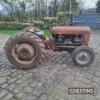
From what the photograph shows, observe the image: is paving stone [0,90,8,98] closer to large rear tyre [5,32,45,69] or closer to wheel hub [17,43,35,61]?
large rear tyre [5,32,45,69]

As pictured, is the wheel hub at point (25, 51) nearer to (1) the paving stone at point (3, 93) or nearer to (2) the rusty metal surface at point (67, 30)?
(2) the rusty metal surface at point (67, 30)

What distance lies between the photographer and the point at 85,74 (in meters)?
5.91

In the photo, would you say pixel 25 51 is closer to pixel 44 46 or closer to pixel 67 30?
pixel 44 46

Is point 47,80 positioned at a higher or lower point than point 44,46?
lower

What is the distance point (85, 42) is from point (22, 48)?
2024 millimetres

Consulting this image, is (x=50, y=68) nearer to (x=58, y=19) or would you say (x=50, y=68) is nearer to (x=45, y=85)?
(x=45, y=85)

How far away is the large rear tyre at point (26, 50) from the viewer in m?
6.35

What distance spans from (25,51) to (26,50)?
1.9 inches

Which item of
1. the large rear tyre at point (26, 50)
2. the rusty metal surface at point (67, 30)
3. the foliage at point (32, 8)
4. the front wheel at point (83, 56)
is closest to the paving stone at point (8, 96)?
the large rear tyre at point (26, 50)

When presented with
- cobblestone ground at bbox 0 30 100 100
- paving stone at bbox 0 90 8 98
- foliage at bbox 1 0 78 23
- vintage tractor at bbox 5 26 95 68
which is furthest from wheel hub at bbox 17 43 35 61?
foliage at bbox 1 0 78 23

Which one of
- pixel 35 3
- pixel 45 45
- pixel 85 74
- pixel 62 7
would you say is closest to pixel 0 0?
pixel 35 3

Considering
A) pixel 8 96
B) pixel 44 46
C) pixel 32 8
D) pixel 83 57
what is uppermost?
pixel 32 8

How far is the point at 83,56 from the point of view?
6.54 metres

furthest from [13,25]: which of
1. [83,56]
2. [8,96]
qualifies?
[8,96]
